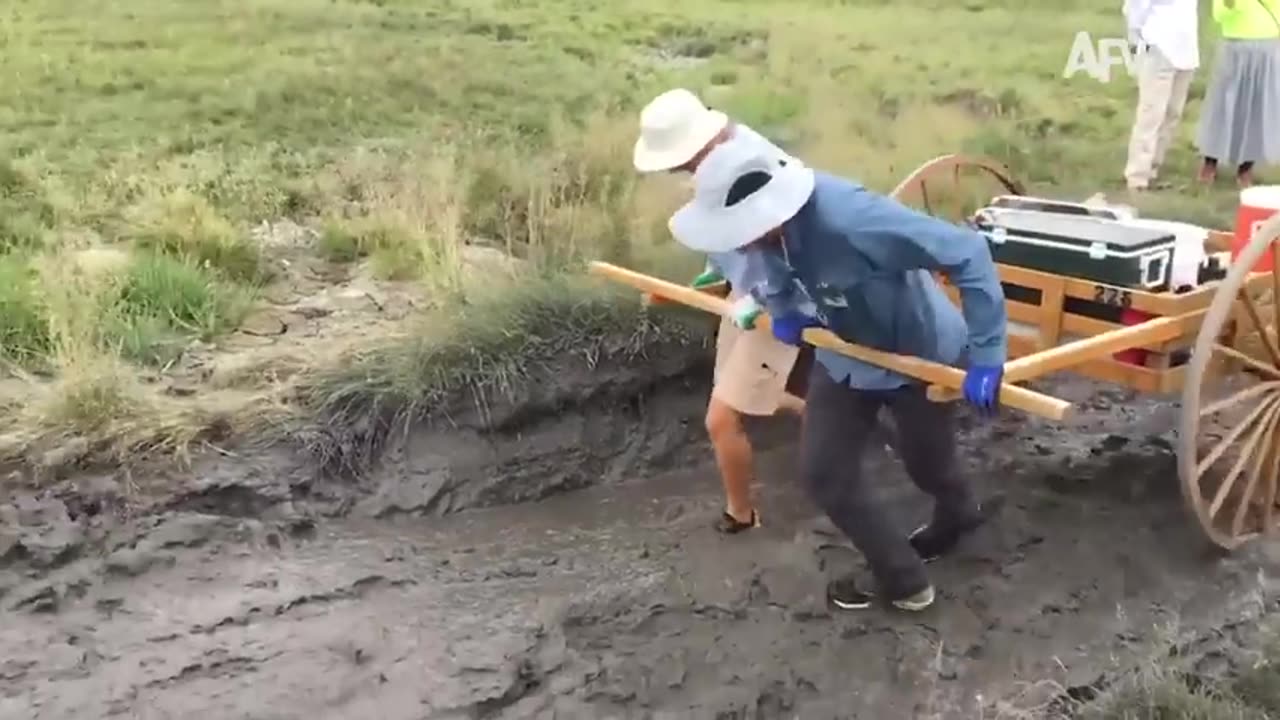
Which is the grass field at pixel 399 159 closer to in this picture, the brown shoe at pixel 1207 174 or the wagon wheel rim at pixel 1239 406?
the brown shoe at pixel 1207 174

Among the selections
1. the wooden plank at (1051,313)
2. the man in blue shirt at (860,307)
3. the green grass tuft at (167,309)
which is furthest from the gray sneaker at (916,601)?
the green grass tuft at (167,309)

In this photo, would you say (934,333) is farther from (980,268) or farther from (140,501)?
(140,501)

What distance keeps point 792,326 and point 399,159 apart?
505 centimetres

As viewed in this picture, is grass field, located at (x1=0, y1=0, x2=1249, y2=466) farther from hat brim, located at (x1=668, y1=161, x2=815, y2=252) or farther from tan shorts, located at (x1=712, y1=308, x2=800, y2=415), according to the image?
hat brim, located at (x1=668, y1=161, x2=815, y2=252)

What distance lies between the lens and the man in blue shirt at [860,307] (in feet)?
11.2

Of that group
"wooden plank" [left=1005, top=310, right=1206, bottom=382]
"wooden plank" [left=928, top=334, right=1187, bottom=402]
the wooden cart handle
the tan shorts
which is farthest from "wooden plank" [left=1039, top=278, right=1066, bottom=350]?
the tan shorts

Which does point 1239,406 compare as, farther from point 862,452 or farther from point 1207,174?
point 1207,174

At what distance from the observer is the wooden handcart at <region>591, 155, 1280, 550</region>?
3850 millimetres

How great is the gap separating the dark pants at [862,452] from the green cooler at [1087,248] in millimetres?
621

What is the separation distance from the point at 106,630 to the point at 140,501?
0.65 meters

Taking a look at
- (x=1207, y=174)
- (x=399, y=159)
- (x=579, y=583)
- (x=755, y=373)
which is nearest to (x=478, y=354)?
(x=579, y=583)

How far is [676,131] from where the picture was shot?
3535 millimetres

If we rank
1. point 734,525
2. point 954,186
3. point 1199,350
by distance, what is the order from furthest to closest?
point 954,186 → point 734,525 → point 1199,350

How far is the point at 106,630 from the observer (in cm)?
409
